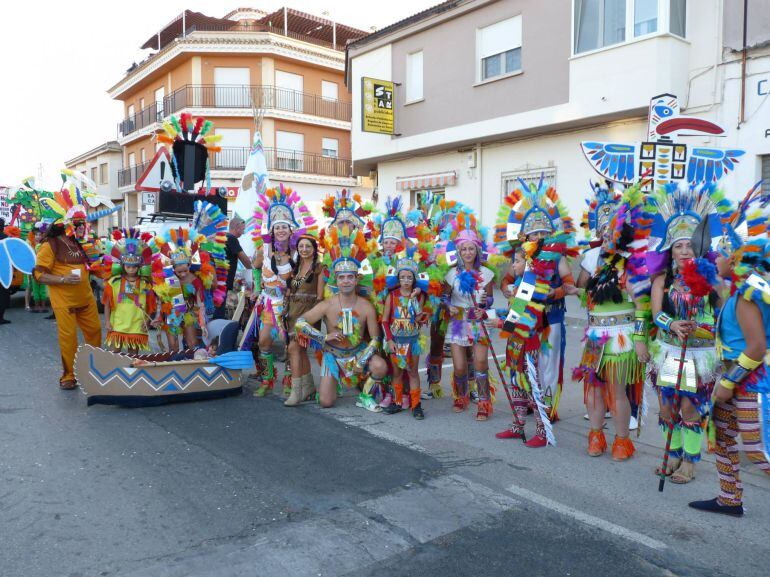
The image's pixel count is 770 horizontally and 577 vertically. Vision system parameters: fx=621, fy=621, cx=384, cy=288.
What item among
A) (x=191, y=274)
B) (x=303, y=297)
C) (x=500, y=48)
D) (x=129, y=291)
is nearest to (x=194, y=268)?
(x=191, y=274)

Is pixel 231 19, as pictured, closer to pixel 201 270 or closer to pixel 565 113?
pixel 565 113

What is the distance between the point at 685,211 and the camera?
4.10 metres

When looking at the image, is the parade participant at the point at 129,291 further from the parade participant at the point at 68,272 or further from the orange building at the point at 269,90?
the orange building at the point at 269,90

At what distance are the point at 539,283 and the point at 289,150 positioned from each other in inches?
1135

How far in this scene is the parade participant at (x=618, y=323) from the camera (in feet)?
Result: 14.8

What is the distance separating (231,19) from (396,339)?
3702cm

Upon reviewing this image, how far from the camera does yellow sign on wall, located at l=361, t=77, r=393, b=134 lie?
1627 cm

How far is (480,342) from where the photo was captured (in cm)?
571

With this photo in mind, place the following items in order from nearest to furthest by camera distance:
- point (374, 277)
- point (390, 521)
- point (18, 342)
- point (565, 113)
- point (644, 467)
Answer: point (390, 521) → point (644, 467) → point (374, 277) → point (18, 342) → point (565, 113)

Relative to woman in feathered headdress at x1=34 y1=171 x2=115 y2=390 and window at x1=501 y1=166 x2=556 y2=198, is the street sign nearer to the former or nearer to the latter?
woman in feathered headdress at x1=34 y1=171 x2=115 y2=390

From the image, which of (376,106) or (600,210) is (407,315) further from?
(376,106)

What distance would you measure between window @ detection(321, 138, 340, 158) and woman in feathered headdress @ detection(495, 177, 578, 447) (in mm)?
29651

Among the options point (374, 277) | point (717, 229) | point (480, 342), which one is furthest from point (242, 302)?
point (717, 229)

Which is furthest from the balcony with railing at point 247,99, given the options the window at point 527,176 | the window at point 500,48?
the window at point 527,176
